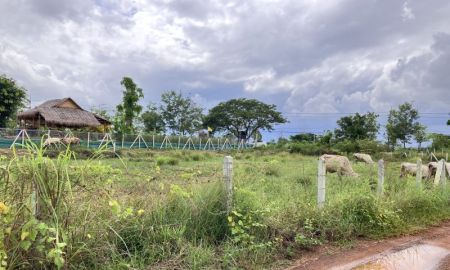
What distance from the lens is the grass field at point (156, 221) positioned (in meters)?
3.47

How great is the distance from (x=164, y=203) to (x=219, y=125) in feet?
171

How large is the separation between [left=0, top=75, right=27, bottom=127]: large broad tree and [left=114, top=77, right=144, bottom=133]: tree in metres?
8.32

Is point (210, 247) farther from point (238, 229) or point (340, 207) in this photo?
point (340, 207)

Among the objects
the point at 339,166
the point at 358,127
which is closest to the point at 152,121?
the point at 358,127

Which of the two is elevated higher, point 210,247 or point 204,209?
point 204,209

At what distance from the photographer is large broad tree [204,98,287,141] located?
55906 millimetres

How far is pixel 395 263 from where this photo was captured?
5051 mm

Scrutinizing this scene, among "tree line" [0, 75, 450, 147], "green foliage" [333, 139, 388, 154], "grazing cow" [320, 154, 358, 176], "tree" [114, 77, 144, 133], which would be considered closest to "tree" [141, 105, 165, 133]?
"tree line" [0, 75, 450, 147]

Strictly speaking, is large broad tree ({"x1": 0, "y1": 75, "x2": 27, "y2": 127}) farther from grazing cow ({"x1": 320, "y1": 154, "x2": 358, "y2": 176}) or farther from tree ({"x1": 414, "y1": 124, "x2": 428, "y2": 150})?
tree ({"x1": 414, "y1": 124, "x2": 428, "y2": 150})

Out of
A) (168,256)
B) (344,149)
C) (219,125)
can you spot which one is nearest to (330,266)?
(168,256)

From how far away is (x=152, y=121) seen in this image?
5403 cm

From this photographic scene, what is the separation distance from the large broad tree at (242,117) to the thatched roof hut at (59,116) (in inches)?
734

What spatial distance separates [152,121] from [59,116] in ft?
54.3

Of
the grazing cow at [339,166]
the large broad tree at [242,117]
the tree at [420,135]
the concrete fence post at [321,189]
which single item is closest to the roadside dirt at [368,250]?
the concrete fence post at [321,189]
